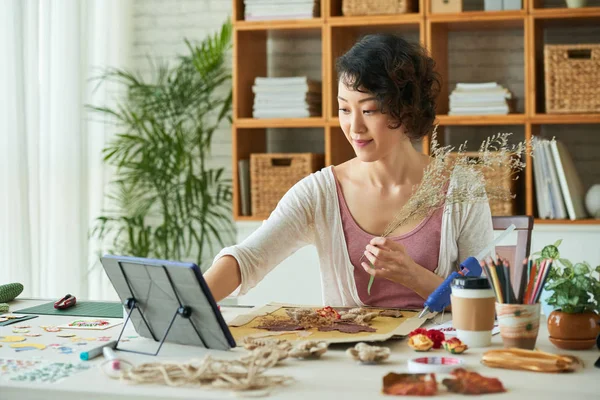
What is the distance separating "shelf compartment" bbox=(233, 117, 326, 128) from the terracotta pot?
7.52ft

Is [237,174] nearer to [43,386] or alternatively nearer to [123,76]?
[123,76]

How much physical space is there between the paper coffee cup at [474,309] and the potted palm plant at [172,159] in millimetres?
2664

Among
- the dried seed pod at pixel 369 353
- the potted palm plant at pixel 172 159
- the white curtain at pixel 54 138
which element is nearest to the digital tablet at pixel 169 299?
the dried seed pod at pixel 369 353

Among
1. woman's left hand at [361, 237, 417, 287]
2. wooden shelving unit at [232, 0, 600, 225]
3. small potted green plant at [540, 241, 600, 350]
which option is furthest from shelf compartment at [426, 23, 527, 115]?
small potted green plant at [540, 241, 600, 350]

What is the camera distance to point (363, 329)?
68.7 inches

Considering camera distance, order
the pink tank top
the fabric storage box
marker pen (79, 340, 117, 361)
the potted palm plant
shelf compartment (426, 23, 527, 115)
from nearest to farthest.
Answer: marker pen (79, 340, 117, 361) < the pink tank top < the fabric storage box < shelf compartment (426, 23, 527, 115) < the potted palm plant

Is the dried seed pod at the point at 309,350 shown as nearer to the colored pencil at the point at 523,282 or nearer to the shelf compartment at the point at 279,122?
the colored pencil at the point at 523,282

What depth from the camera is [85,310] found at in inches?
82.4

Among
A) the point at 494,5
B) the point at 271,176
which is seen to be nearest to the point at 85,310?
the point at 271,176

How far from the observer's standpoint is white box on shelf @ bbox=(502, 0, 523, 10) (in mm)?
3594

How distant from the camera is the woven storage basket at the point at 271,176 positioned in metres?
3.83

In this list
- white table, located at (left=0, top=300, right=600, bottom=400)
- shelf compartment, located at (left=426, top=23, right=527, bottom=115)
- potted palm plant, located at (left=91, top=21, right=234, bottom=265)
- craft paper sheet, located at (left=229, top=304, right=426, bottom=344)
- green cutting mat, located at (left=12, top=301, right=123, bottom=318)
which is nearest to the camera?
white table, located at (left=0, top=300, right=600, bottom=400)

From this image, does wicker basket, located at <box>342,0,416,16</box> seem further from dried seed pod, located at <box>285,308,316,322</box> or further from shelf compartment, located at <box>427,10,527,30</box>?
dried seed pod, located at <box>285,308,316,322</box>

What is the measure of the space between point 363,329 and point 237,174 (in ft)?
7.36
